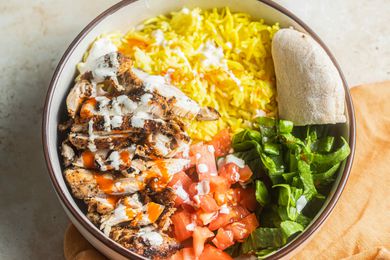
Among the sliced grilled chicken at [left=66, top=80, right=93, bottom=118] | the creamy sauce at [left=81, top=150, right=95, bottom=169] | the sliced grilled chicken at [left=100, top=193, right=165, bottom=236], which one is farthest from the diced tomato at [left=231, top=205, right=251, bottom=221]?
the sliced grilled chicken at [left=66, top=80, right=93, bottom=118]

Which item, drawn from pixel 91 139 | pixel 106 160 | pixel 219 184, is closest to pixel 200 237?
pixel 219 184

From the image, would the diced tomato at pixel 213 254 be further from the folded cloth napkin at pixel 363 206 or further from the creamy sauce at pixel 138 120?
the creamy sauce at pixel 138 120

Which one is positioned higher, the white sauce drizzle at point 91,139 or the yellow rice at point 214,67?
the yellow rice at point 214,67

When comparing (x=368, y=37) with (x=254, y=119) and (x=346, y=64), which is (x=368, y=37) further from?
(x=254, y=119)

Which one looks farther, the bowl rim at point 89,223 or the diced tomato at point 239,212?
the diced tomato at point 239,212

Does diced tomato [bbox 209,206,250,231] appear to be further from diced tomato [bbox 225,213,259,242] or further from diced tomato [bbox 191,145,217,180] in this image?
diced tomato [bbox 191,145,217,180]

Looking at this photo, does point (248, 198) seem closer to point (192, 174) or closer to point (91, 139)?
point (192, 174)

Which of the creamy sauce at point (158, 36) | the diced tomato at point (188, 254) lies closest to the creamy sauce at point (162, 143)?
the diced tomato at point (188, 254)

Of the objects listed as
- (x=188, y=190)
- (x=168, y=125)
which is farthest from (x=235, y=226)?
(x=168, y=125)
